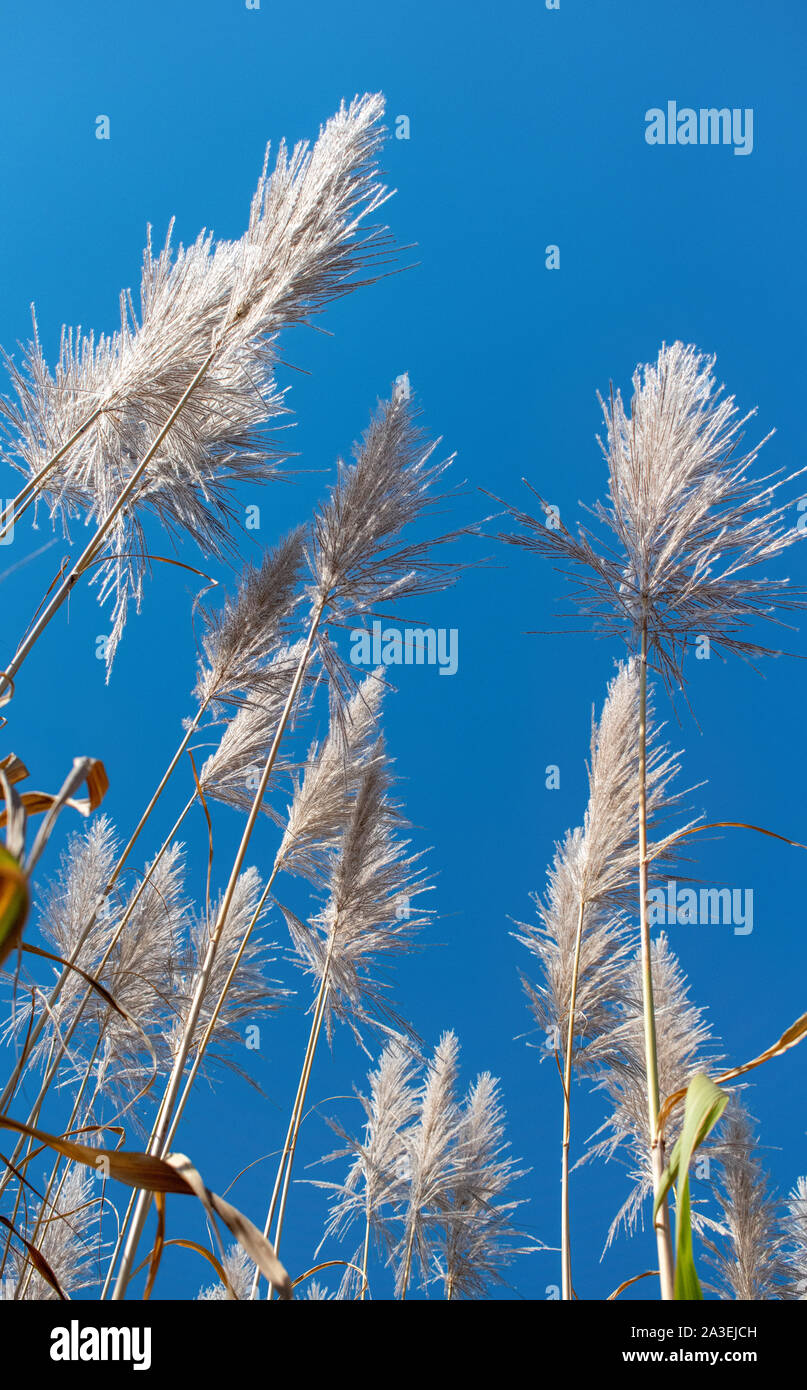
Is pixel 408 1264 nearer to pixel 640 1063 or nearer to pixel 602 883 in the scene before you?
pixel 640 1063

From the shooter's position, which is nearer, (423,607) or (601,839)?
(601,839)

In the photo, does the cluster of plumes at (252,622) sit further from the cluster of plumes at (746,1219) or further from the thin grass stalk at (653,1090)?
the cluster of plumes at (746,1219)

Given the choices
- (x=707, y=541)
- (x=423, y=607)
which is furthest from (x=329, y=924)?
(x=423, y=607)

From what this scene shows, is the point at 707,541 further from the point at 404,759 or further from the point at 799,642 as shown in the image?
the point at 404,759

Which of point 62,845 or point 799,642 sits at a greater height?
point 799,642

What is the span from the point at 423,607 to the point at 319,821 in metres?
9.75

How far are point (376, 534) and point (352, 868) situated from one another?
1.29 meters

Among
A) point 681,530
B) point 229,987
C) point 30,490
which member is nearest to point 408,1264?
point 229,987

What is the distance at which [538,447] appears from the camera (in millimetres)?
13055

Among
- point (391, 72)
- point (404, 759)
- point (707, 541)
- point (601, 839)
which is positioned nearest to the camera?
point (707, 541)

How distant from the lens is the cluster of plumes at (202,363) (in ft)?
6.25

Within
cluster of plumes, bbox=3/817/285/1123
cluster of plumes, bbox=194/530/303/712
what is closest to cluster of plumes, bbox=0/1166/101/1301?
cluster of plumes, bbox=3/817/285/1123

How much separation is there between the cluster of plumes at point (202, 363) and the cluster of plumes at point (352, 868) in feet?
3.46

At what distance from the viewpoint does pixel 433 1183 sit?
466 cm
